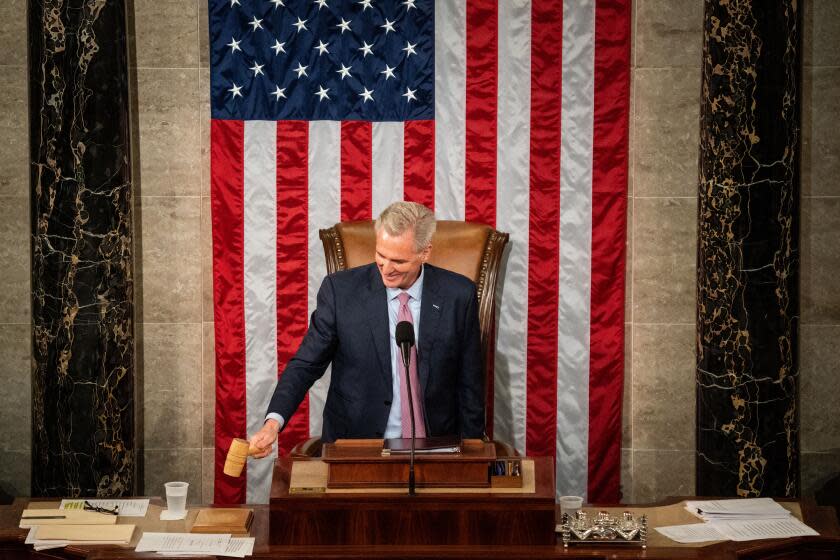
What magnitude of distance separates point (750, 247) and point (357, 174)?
6.38 feet

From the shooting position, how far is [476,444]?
320cm

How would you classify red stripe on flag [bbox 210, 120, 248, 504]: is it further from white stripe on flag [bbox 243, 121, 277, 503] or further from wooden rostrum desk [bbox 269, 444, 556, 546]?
wooden rostrum desk [bbox 269, 444, 556, 546]

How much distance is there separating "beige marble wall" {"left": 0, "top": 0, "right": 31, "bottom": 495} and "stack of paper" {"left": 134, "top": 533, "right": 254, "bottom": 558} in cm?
255

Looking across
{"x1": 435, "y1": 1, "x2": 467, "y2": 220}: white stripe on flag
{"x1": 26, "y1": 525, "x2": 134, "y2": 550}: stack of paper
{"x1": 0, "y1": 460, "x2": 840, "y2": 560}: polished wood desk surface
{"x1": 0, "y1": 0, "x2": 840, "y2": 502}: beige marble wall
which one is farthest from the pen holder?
{"x1": 0, "y1": 0, "x2": 840, "y2": 502}: beige marble wall

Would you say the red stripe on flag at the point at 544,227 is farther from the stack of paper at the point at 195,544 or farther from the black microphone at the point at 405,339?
the stack of paper at the point at 195,544

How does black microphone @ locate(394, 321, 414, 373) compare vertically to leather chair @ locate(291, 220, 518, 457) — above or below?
below

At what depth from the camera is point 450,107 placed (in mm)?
5020

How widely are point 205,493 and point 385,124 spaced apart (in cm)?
218

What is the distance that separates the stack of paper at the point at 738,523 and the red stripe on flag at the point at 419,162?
2.26 meters

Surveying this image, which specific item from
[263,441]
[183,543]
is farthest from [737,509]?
[183,543]

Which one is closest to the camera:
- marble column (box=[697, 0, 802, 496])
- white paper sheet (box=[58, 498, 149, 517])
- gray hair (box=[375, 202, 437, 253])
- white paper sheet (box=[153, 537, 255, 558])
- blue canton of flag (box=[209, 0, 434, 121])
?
white paper sheet (box=[153, 537, 255, 558])

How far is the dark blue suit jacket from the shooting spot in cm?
391

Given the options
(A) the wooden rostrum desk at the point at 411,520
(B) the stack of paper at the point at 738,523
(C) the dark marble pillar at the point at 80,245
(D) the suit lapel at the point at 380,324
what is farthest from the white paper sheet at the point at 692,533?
(C) the dark marble pillar at the point at 80,245

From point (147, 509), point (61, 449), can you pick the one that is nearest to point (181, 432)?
point (61, 449)
